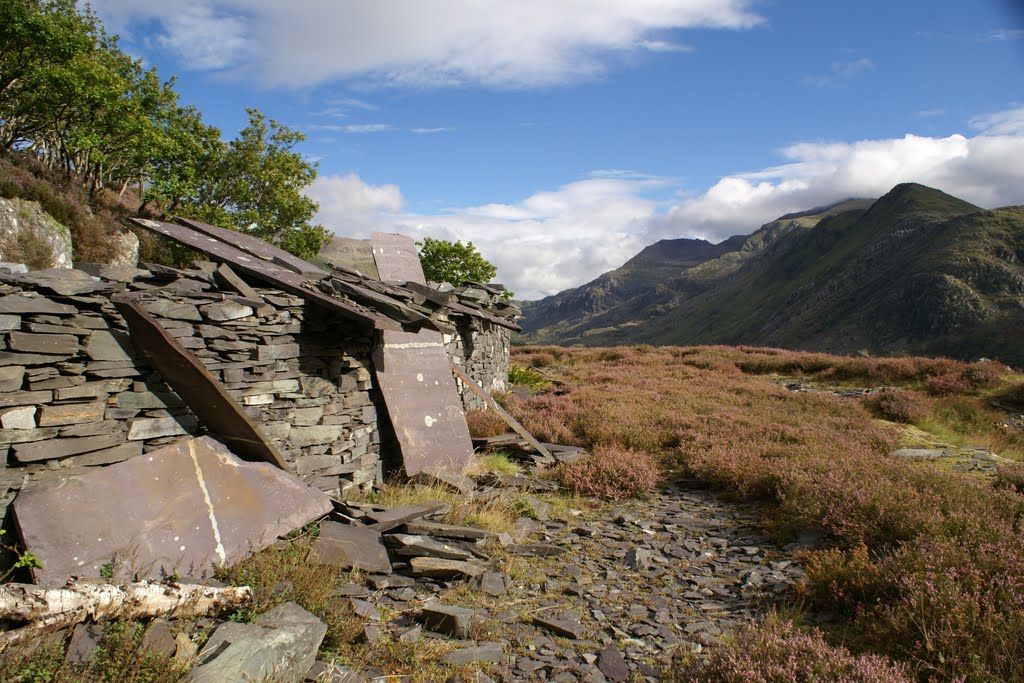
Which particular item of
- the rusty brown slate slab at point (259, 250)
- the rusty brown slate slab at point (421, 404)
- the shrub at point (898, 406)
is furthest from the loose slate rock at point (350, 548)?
the shrub at point (898, 406)

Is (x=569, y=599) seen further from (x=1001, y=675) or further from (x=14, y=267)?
(x=14, y=267)

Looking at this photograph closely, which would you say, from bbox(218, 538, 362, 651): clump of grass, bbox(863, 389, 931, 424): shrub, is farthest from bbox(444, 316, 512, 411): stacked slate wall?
bbox(863, 389, 931, 424): shrub

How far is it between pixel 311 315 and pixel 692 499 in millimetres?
5938

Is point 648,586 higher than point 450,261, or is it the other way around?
point 450,261

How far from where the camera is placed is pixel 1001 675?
132 inches

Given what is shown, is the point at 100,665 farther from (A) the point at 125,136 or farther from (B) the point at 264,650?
(A) the point at 125,136

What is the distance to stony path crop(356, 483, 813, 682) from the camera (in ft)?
13.5

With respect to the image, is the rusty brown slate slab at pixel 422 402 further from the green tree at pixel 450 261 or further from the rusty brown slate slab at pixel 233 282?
the green tree at pixel 450 261

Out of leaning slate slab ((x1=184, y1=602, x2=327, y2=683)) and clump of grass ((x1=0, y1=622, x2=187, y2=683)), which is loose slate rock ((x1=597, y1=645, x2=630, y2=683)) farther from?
clump of grass ((x1=0, y1=622, x2=187, y2=683))

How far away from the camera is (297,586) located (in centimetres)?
417

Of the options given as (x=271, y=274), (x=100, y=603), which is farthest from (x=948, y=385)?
(x=100, y=603)

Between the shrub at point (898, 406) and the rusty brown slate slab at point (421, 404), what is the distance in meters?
10.9

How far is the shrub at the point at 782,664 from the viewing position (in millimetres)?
3213

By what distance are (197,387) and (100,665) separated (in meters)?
2.66
